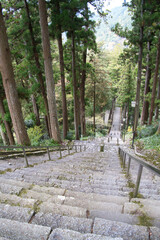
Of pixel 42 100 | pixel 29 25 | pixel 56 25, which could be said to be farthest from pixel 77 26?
Result: pixel 42 100

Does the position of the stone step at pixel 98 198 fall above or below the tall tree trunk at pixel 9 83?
below

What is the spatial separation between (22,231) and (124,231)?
1.01m

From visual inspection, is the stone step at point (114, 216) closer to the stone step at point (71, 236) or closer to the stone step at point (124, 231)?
the stone step at point (124, 231)

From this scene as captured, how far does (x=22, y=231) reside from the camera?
142 centimetres

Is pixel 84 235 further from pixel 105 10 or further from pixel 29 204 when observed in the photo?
pixel 105 10

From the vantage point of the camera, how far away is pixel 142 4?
405 inches

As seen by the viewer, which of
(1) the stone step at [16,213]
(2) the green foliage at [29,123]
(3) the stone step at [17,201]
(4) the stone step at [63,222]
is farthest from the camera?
(2) the green foliage at [29,123]

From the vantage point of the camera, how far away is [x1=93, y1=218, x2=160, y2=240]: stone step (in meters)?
1.39

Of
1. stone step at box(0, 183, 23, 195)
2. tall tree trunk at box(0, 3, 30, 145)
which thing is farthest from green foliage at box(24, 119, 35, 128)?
stone step at box(0, 183, 23, 195)

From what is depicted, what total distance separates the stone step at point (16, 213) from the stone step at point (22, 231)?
17 centimetres

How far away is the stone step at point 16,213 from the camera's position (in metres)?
1.67

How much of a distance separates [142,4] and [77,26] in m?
4.83

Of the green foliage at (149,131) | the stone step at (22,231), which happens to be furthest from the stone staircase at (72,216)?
the green foliage at (149,131)

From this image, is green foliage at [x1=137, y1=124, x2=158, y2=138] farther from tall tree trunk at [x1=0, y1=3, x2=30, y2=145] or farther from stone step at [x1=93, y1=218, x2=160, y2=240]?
stone step at [x1=93, y1=218, x2=160, y2=240]
